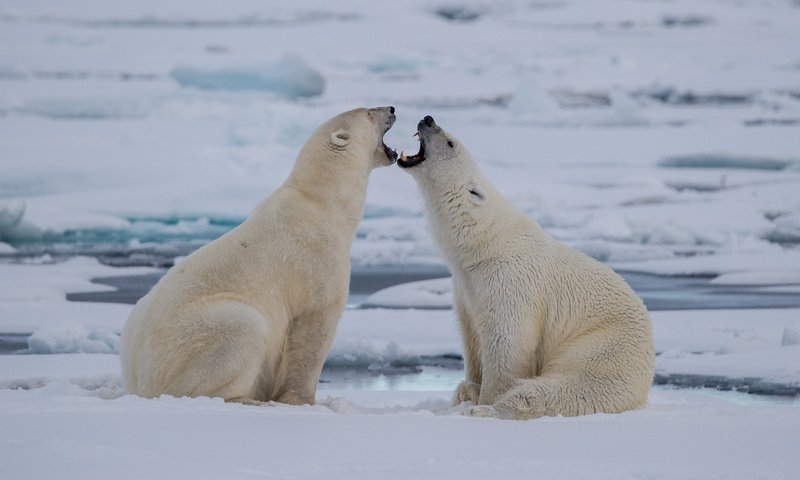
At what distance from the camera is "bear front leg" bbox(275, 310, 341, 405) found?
13.0ft

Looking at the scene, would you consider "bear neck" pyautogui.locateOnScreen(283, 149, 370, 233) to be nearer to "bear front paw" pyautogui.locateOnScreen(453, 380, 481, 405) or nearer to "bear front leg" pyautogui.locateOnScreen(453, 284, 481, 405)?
"bear front leg" pyautogui.locateOnScreen(453, 284, 481, 405)

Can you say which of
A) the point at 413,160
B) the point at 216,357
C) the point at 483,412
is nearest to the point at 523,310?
the point at 483,412

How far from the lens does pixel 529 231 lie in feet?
14.3

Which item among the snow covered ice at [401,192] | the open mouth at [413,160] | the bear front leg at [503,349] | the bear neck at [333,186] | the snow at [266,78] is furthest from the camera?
the snow at [266,78]

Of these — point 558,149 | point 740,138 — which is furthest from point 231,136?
point 740,138

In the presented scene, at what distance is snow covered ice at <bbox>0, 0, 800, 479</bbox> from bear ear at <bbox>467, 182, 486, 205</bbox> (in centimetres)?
88

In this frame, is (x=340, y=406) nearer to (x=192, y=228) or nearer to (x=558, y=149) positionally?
(x=192, y=228)

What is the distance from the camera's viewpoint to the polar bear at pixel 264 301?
372 centimetres

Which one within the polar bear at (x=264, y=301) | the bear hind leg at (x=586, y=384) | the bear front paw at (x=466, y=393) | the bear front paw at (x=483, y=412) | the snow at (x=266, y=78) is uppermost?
the snow at (x=266, y=78)

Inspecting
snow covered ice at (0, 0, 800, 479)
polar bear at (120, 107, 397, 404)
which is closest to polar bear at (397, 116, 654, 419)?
snow covered ice at (0, 0, 800, 479)

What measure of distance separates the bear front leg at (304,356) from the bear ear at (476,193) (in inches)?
29.9

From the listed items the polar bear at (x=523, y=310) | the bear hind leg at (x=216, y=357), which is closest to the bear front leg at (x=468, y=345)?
the polar bear at (x=523, y=310)

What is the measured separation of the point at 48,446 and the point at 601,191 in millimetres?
10864

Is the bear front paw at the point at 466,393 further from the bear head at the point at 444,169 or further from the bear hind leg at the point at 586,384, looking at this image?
the bear head at the point at 444,169
